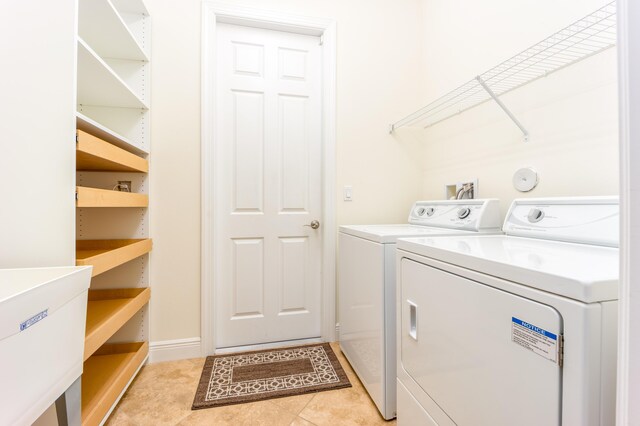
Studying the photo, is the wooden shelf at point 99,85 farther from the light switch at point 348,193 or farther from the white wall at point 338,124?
the light switch at point 348,193

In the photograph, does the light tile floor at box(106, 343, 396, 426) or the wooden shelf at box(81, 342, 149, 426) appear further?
the light tile floor at box(106, 343, 396, 426)

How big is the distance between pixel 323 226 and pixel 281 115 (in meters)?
0.86

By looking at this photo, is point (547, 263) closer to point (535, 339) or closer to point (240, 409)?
point (535, 339)

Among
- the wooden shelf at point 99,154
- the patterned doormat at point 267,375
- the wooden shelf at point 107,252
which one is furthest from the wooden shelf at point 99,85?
the patterned doormat at point 267,375

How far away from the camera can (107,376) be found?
1.43 m

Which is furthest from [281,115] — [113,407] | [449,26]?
[113,407]

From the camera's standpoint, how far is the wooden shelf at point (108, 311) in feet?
3.80

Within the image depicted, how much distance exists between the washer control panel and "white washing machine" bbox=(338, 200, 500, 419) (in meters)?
0.19

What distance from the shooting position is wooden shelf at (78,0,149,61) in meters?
1.35

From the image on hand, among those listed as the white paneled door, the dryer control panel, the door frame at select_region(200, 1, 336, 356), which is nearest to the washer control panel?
the dryer control panel

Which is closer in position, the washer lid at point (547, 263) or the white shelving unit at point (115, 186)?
the washer lid at point (547, 263)

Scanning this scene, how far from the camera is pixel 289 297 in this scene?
82.6 inches

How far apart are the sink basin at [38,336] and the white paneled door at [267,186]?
42.5 inches

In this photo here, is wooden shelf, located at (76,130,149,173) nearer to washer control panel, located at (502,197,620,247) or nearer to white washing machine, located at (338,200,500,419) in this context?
white washing machine, located at (338,200,500,419)
